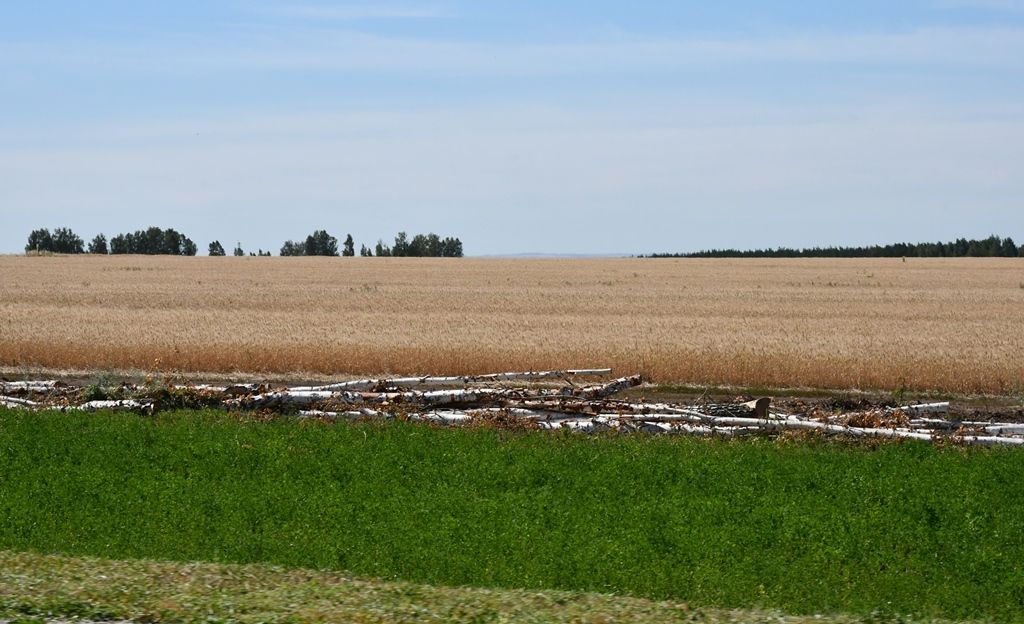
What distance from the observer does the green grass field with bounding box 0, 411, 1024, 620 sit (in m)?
11.4

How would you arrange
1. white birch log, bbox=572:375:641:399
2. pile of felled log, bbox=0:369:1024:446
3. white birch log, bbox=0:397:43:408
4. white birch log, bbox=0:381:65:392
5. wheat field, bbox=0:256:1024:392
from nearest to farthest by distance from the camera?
pile of felled log, bbox=0:369:1024:446
white birch log, bbox=0:397:43:408
white birch log, bbox=572:375:641:399
white birch log, bbox=0:381:65:392
wheat field, bbox=0:256:1024:392

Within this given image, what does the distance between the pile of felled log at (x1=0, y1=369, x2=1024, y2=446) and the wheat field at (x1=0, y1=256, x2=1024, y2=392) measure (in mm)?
5063

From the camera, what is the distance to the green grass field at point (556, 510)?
11383mm

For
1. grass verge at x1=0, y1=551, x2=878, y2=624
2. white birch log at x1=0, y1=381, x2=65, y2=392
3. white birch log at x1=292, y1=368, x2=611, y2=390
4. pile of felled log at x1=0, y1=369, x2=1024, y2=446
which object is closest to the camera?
grass verge at x1=0, y1=551, x2=878, y2=624

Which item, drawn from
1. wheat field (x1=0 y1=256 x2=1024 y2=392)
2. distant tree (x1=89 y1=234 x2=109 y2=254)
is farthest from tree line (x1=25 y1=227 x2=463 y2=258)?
wheat field (x1=0 y1=256 x2=1024 y2=392)

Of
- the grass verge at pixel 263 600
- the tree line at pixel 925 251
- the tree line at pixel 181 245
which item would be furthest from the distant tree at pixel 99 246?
the grass verge at pixel 263 600

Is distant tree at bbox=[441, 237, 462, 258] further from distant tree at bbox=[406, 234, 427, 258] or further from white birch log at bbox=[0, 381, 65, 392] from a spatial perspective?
white birch log at bbox=[0, 381, 65, 392]

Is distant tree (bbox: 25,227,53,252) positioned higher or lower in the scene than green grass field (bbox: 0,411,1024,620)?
higher

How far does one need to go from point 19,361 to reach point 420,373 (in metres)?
9.68

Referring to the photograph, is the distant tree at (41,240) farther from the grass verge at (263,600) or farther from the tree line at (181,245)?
the grass verge at (263,600)

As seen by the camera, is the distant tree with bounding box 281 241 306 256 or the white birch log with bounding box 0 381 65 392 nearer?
the white birch log with bounding box 0 381 65 392

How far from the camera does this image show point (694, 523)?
12797mm

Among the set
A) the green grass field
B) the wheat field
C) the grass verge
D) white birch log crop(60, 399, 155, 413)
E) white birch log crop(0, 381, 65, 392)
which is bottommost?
the green grass field

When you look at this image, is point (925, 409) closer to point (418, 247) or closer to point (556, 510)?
point (556, 510)
